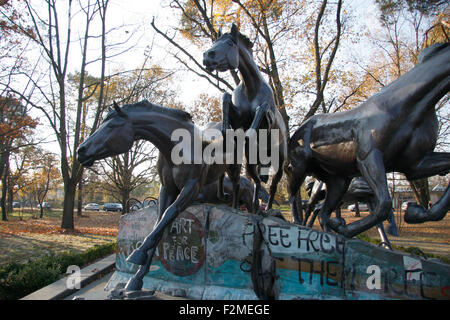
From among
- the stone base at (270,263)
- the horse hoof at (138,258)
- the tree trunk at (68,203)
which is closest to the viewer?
the stone base at (270,263)

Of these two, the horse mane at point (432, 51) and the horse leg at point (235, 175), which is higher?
the horse mane at point (432, 51)

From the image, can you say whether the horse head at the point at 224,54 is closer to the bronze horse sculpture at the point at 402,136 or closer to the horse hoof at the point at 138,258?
the bronze horse sculpture at the point at 402,136

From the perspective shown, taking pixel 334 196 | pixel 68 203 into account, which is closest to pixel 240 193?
pixel 334 196

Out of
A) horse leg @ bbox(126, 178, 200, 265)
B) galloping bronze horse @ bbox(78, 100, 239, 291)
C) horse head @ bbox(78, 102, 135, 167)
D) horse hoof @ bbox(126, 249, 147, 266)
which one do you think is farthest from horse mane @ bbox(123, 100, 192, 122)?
horse hoof @ bbox(126, 249, 147, 266)

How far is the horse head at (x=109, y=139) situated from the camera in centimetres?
411

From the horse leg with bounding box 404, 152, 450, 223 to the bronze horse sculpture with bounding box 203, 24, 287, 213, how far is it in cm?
192

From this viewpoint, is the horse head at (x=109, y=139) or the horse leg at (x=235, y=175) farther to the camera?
the horse leg at (x=235, y=175)

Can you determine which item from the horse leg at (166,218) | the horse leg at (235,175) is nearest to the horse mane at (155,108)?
the horse leg at (166,218)

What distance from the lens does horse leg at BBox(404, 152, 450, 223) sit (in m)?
3.52

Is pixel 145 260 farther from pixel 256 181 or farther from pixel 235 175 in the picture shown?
pixel 256 181

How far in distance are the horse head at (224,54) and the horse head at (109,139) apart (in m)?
1.34
